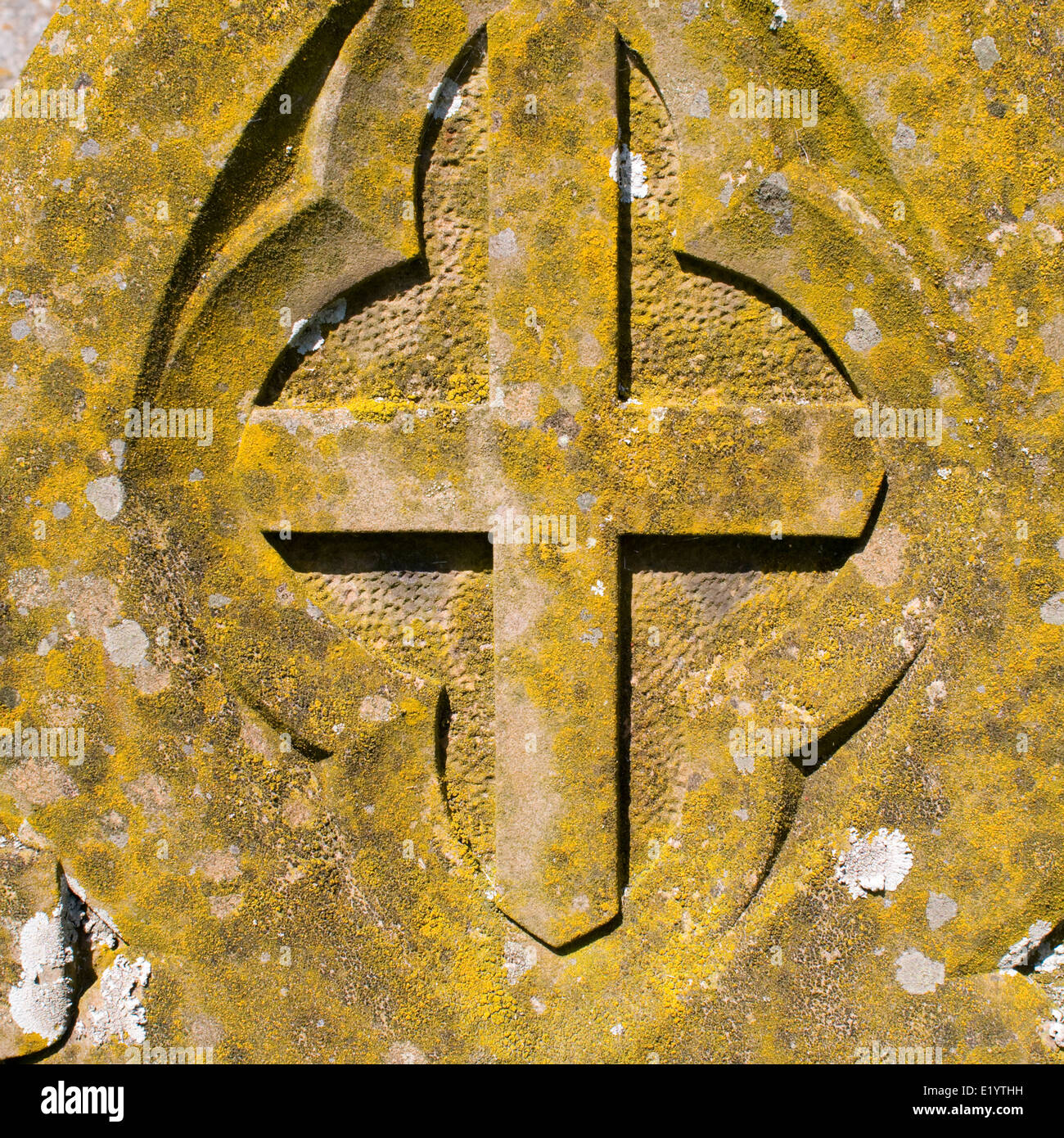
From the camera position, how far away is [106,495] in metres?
3.19

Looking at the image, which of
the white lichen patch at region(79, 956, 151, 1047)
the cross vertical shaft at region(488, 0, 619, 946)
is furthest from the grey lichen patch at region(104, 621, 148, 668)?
the cross vertical shaft at region(488, 0, 619, 946)

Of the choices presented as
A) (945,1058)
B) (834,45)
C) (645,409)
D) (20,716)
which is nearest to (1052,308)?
(834,45)

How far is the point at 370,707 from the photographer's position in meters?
3.16

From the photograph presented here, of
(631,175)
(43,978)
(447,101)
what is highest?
(447,101)

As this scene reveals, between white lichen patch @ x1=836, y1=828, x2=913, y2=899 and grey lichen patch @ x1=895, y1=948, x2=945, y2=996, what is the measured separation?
0.30 meters

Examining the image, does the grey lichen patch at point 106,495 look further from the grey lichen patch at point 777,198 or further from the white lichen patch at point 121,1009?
the grey lichen patch at point 777,198

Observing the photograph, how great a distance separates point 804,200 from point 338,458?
211 cm

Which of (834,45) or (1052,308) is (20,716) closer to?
(834,45)

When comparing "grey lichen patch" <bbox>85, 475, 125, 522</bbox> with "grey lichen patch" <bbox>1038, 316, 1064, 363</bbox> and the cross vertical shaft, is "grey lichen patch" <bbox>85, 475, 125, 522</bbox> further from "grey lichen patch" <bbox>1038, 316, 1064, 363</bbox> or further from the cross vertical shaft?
"grey lichen patch" <bbox>1038, 316, 1064, 363</bbox>

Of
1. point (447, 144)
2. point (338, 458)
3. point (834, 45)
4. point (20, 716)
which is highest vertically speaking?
point (834, 45)

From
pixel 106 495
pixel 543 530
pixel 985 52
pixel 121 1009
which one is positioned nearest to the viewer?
pixel 985 52

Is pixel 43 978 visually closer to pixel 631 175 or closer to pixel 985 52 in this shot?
pixel 631 175

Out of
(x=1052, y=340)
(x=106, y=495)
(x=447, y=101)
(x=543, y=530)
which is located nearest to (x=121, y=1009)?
(x=106, y=495)

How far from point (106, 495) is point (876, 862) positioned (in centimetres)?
356
